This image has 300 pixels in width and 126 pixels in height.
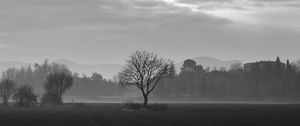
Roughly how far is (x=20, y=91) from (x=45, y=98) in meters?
15.0

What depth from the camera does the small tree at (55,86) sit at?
15075 cm

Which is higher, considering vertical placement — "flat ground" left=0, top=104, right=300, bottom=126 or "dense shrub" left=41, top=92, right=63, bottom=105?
"dense shrub" left=41, top=92, right=63, bottom=105

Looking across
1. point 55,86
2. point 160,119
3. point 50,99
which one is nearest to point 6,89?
point 50,99

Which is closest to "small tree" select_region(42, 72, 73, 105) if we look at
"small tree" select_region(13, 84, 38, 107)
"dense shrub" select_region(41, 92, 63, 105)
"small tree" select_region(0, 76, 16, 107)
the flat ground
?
"dense shrub" select_region(41, 92, 63, 105)

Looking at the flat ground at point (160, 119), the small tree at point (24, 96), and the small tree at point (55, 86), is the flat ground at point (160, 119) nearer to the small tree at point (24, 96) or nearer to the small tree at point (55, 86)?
the small tree at point (24, 96)

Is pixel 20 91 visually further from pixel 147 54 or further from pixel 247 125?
pixel 247 125

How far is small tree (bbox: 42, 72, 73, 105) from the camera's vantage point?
5935 inches

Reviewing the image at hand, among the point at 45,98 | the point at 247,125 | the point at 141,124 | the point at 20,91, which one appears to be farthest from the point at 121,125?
the point at 45,98

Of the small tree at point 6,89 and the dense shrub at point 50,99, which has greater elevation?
the small tree at point 6,89

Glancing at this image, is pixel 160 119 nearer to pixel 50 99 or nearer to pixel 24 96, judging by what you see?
pixel 24 96

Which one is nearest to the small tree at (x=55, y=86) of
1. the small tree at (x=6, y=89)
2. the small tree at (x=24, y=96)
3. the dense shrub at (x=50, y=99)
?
the dense shrub at (x=50, y=99)

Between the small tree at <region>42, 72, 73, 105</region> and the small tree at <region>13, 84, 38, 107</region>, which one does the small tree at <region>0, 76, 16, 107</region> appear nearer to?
the small tree at <region>13, 84, 38, 107</region>

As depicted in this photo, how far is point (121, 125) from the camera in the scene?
53750 millimetres

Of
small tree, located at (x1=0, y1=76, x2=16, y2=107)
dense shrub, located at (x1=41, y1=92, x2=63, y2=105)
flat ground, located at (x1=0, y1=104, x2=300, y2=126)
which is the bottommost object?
flat ground, located at (x1=0, y1=104, x2=300, y2=126)
